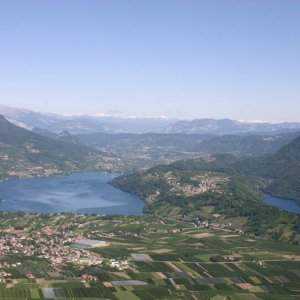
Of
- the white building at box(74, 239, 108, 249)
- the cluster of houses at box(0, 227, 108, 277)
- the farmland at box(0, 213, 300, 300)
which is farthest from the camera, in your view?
the white building at box(74, 239, 108, 249)

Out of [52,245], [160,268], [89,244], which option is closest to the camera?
[160,268]

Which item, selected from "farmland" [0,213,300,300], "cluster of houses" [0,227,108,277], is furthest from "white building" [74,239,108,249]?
"farmland" [0,213,300,300]

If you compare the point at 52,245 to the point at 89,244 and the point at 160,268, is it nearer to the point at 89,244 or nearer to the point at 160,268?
the point at 89,244

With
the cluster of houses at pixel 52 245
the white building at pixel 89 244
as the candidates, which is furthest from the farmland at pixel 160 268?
the white building at pixel 89 244

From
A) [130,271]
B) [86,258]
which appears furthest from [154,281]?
[86,258]

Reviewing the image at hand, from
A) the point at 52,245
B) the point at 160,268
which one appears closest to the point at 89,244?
the point at 52,245

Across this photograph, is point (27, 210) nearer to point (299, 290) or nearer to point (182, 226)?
point (182, 226)

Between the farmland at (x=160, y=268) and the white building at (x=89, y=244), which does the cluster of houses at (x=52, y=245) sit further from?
the farmland at (x=160, y=268)

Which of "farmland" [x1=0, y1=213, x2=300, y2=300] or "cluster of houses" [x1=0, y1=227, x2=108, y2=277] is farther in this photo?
"cluster of houses" [x1=0, y1=227, x2=108, y2=277]

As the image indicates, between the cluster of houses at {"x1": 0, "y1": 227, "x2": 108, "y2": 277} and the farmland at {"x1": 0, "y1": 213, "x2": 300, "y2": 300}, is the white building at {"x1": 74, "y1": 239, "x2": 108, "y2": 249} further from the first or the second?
the farmland at {"x1": 0, "y1": 213, "x2": 300, "y2": 300}

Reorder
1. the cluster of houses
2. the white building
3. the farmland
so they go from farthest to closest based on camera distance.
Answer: the white building < the cluster of houses < the farmland
